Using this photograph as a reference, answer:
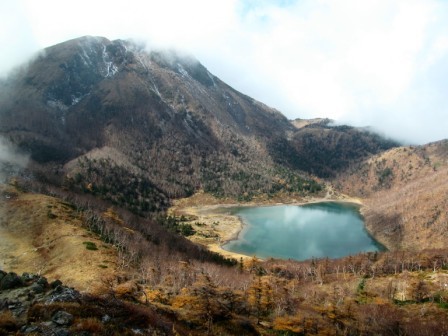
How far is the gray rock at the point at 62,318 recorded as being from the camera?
2926 cm

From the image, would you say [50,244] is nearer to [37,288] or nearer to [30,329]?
[37,288]

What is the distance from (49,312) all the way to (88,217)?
333 feet

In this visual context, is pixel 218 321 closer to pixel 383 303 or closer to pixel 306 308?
pixel 306 308

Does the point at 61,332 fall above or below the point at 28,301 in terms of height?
above

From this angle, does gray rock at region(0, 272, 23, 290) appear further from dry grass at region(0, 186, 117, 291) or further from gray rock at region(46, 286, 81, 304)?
dry grass at region(0, 186, 117, 291)

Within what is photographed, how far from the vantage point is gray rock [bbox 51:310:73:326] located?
29.3 metres

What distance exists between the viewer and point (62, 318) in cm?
2978

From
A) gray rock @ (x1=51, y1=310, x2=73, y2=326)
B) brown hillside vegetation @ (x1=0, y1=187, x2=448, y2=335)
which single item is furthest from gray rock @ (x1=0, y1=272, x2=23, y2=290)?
gray rock @ (x1=51, y1=310, x2=73, y2=326)

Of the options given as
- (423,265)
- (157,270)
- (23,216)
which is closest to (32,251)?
(23,216)

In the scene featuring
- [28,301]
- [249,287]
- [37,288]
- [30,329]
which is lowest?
[249,287]

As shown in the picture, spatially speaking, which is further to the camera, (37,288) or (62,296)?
(37,288)

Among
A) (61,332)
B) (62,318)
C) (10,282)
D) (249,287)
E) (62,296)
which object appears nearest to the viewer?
(61,332)

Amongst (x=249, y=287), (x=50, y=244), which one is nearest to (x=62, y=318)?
(x=249, y=287)

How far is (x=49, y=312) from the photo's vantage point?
30.8 meters
